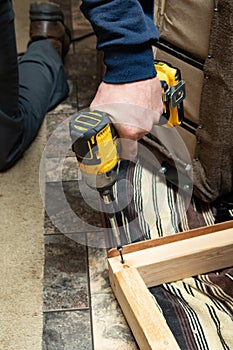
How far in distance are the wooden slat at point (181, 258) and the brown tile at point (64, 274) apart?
0.39 ft

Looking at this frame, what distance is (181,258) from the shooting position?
3.93 feet

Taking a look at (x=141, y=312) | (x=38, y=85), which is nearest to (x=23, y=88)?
(x=38, y=85)

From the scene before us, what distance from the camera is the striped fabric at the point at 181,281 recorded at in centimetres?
112

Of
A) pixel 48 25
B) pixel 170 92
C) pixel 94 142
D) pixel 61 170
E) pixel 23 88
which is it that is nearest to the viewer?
pixel 94 142

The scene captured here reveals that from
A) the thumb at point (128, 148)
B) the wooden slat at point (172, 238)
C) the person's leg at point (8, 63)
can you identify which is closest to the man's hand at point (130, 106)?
the thumb at point (128, 148)

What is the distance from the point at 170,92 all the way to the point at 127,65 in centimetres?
15

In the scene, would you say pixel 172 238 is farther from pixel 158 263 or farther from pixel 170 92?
pixel 170 92

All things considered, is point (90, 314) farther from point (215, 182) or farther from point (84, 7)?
point (84, 7)

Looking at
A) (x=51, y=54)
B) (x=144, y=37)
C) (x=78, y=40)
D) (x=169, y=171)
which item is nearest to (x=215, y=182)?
(x=169, y=171)

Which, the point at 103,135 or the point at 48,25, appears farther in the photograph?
the point at 48,25

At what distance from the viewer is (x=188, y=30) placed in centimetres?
124

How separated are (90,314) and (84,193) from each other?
390mm

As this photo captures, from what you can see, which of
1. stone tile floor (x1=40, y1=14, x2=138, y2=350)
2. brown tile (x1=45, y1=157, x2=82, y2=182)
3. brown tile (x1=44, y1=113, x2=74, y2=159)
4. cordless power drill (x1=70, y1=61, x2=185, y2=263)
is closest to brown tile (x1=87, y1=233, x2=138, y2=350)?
stone tile floor (x1=40, y1=14, x2=138, y2=350)

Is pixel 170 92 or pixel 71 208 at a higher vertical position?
pixel 170 92
